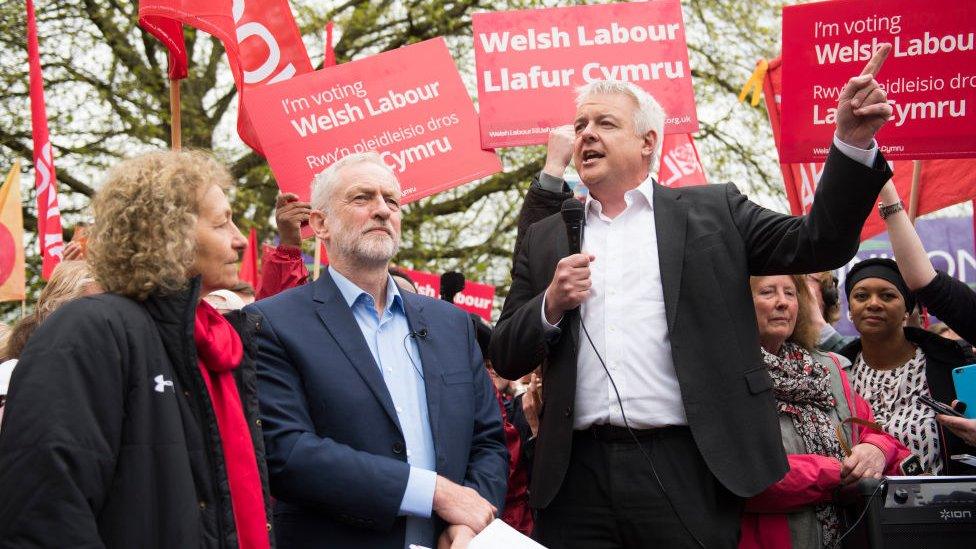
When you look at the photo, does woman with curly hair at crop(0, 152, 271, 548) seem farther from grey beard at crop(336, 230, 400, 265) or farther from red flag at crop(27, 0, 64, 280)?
red flag at crop(27, 0, 64, 280)

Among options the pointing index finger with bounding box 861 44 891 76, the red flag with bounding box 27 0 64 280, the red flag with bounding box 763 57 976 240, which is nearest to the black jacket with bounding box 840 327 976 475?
the red flag with bounding box 763 57 976 240

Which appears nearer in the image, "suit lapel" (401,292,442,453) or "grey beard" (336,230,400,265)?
"suit lapel" (401,292,442,453)

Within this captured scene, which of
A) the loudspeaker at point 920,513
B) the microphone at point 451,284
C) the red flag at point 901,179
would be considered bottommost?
the loudspeaker at point 920,513

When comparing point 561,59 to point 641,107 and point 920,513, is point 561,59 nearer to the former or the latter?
point 641,107

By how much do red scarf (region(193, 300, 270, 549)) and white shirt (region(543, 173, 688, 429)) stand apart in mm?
1027

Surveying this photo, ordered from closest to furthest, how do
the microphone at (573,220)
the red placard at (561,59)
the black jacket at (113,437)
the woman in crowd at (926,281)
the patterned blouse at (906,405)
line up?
the black jacket at (113,437)
the microphone at (573,220)
the woman in crowd at (926,281)
the patterned blouse at (906,405)
the red placard at (561,59)

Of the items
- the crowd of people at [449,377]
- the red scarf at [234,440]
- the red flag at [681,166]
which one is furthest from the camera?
the red flag at [681,166]

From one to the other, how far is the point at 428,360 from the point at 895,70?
8.96 ft

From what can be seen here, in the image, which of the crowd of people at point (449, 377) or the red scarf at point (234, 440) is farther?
the red scarf at point (234, 440)

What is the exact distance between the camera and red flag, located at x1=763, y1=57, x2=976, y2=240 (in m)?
5.80

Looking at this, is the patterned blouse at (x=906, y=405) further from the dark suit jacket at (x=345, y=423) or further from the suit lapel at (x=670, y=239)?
the dark suit jacket at (x=345, y=423)

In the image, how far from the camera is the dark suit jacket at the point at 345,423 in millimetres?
3236

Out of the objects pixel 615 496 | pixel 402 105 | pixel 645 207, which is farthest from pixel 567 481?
pixel 402 105

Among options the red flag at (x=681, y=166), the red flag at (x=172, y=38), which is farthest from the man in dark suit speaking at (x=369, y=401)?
the red flag at (x=681, y=166)
